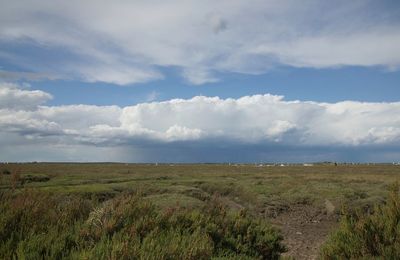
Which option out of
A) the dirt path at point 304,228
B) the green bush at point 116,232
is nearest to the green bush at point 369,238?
the green bush at point 116,232

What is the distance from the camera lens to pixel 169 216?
9.44 m

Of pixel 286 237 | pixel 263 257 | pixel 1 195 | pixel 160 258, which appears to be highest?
pixel 1 195

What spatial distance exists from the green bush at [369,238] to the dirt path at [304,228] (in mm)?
7636

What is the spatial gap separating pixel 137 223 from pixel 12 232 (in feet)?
6.95

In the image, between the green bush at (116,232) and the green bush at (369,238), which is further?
the green bush at (369,238)

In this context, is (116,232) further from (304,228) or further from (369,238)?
(304,228)

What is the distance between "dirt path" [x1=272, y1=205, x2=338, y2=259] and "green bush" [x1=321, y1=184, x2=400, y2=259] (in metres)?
7.64

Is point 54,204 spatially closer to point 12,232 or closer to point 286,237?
point 12,232

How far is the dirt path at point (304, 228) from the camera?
67.4 ft

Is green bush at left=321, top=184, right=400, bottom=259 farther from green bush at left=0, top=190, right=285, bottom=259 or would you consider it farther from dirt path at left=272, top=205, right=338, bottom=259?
dirt path at left=272, top=205, right=338, bottom=259

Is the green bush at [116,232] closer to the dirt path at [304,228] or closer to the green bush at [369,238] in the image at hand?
the green bush at [369,238]

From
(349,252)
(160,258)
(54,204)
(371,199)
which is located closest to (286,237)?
(371,199)

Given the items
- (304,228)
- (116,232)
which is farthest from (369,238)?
(304,228)

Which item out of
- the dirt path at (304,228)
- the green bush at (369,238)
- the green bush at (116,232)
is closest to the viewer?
the green bush at (116,232)
